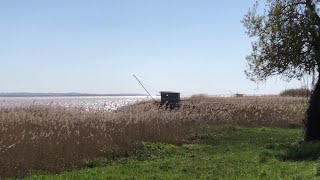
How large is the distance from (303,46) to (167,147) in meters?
8.45

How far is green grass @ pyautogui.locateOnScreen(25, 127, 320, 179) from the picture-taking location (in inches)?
595

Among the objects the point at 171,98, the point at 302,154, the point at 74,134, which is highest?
the point at 171,98

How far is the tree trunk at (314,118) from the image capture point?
24.6 metres

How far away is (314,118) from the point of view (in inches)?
981

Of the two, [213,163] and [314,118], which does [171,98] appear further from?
[213,163]

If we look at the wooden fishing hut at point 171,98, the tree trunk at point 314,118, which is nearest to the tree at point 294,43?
the tree trunk at point 314,118

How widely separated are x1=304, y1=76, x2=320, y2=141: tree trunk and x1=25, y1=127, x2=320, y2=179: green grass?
1754mm

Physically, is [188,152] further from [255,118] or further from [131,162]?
[255,118]

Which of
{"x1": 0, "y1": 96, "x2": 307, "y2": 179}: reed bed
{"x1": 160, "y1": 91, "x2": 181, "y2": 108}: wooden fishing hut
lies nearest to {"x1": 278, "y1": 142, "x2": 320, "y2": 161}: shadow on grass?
Result: {"x1": 0, "y1": 96, "x2": 307, "y2": 179}: reed bed

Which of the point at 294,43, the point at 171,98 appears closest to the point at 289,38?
the point at 294,43

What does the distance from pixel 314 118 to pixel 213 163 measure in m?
9.28

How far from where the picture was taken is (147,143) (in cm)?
2361

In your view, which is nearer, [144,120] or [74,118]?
[74,118]

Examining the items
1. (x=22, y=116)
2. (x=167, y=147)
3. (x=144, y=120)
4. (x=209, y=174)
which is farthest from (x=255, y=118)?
(x=209, y=174)
